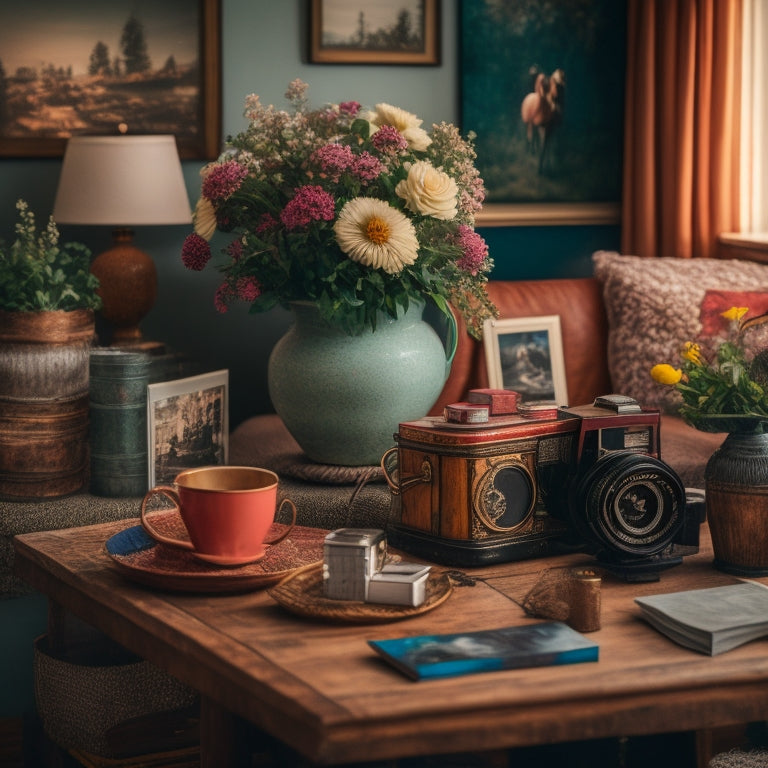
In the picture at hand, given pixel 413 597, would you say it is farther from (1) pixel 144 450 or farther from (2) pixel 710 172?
(2) pixel 710 172

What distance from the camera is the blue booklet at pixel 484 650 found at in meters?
1.29

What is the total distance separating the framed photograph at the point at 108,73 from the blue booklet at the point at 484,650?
8.04 ft

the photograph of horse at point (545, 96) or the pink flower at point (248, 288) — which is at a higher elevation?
the photograph of horse at point (545, 96)

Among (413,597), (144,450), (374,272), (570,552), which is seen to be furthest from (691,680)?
(144,450)

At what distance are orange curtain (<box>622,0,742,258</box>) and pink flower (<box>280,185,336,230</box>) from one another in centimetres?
210

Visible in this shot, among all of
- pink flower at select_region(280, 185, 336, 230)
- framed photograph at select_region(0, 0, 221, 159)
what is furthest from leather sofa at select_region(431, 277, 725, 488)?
pink flower at select_region(280, 185, 336, 230)

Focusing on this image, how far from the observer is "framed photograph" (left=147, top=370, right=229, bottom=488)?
2295mm

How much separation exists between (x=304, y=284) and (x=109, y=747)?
0.87 m

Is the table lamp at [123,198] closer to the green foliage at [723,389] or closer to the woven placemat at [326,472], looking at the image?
the woven placemat at [326,472]

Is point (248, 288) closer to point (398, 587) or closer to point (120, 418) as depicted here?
point (120, 418)

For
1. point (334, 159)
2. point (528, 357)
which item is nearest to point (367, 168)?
point (334, 159)

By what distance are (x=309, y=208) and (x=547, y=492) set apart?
642 millimetres

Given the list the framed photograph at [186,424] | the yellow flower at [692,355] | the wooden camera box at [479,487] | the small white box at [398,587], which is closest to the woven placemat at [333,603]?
the small white box at [398,587]

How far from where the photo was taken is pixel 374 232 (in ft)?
6.71
